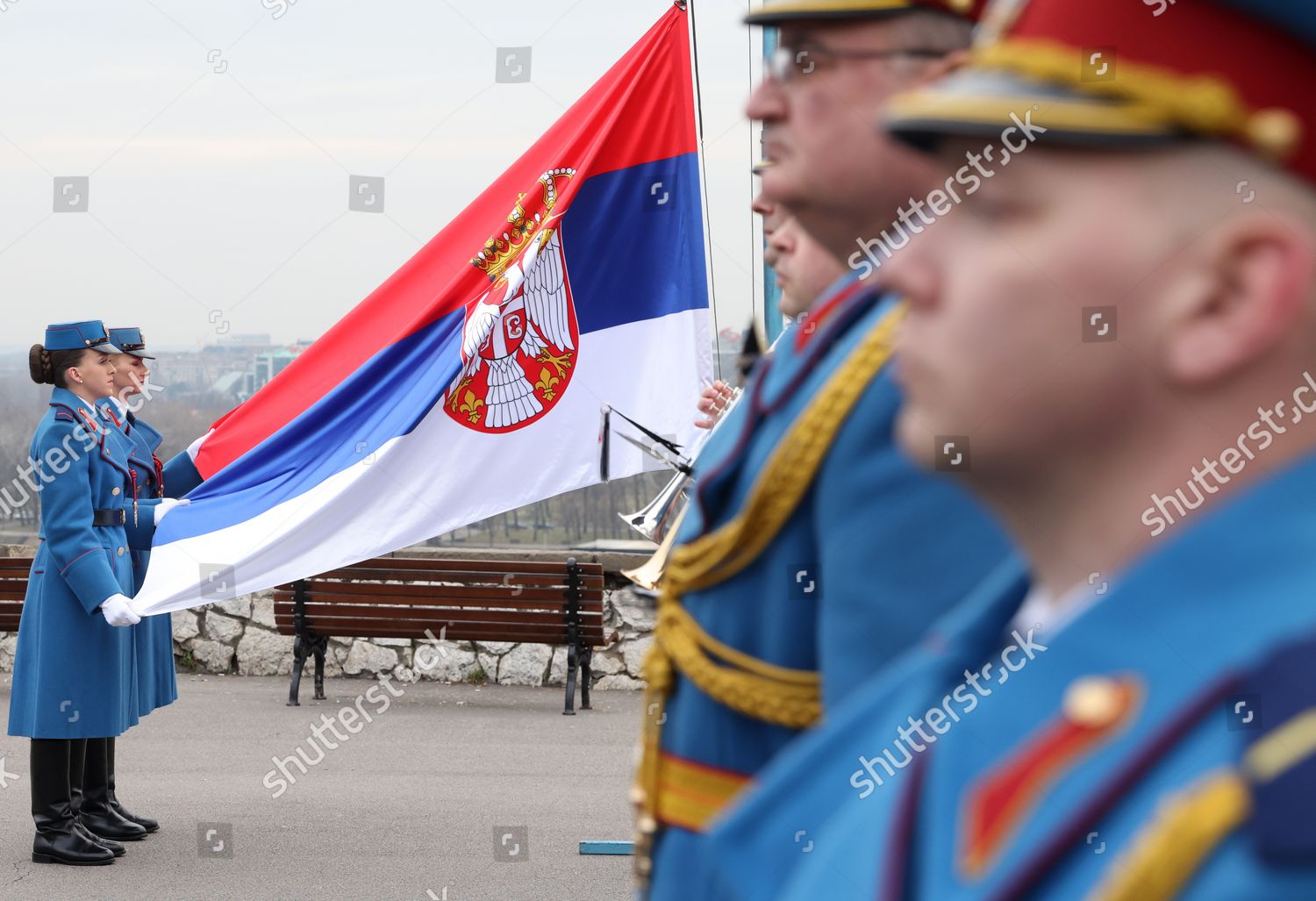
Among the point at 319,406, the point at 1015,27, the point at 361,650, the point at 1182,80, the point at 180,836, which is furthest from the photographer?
the point at 361,650

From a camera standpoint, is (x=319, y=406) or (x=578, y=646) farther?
(x=578, y=646)

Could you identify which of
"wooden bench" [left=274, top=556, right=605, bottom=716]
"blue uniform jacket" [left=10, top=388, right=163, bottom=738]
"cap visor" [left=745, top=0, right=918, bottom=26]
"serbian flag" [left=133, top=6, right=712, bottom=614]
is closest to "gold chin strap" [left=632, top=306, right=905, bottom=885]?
"cap visor" [left=745, top=0, right=918, bottom=26]

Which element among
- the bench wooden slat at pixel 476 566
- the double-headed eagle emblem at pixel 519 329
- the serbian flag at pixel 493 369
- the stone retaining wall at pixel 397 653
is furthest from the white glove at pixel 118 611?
the stone retaining wall at pixel 397 653

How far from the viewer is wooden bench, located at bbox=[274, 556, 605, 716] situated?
832cm

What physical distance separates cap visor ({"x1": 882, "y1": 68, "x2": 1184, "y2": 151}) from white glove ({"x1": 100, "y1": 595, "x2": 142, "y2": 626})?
513 cm

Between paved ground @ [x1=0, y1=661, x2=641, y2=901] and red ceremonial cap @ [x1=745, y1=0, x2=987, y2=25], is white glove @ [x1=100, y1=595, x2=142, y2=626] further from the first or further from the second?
red ceremonial cap @ [x1=745, y1=0, x2=987, y2=25]

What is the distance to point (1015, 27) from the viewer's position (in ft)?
2.67

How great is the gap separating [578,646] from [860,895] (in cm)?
762

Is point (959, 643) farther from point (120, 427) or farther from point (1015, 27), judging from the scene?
point (120, 427)

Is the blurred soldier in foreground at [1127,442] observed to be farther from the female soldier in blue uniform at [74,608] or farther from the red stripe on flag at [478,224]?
the female soldier in blue uniform at [74,608]

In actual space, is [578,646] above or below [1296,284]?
below

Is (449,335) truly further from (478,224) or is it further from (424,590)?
(424,590)

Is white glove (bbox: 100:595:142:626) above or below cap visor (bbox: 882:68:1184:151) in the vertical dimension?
below

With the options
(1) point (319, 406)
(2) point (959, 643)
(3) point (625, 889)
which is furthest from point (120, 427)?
(2) point (959, 643)
